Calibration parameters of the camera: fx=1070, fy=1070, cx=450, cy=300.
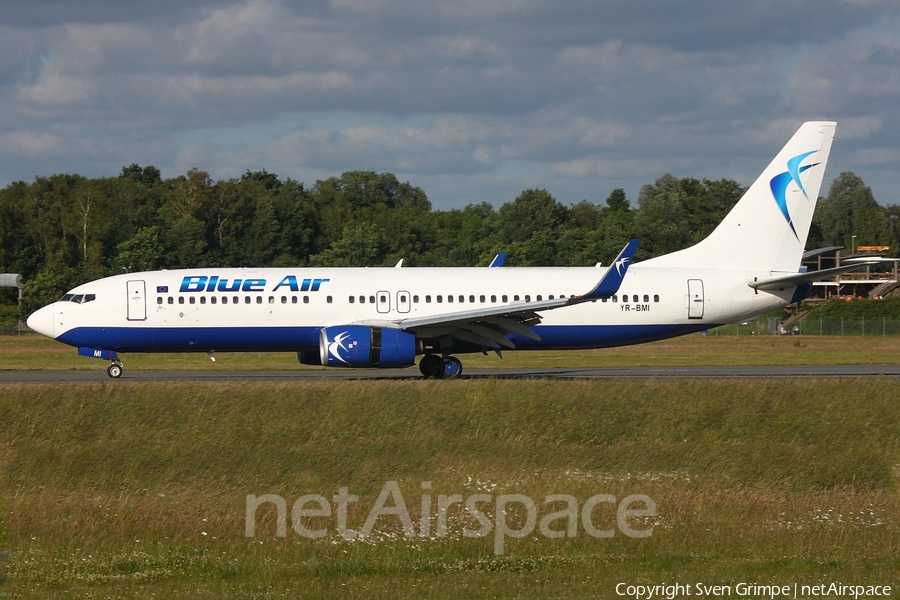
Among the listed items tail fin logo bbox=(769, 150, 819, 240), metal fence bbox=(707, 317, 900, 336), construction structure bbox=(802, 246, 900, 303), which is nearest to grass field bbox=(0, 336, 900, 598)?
tail fin logo bbox=(769, 150, 819, 240)

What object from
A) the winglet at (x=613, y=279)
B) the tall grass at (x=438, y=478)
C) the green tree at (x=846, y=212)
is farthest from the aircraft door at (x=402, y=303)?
the green tree at (x=846, y=212)

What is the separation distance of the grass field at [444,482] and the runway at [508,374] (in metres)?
7.51

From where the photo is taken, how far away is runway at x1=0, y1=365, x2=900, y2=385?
3173cm

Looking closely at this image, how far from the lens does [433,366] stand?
30.8 meters

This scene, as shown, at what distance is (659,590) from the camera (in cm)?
1195

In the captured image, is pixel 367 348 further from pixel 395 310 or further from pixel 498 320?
pixel 498 320

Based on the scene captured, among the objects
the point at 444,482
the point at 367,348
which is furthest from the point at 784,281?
the point at 444,482

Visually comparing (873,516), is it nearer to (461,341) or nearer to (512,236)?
(461,341)

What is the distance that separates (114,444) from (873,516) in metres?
13.2

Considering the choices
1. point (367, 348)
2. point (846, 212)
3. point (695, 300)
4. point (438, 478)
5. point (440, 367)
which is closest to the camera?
point (438, 478)

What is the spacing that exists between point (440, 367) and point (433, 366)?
0.22 m

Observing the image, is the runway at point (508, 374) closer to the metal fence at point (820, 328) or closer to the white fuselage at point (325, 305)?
the white fuselage at point (325, 305)

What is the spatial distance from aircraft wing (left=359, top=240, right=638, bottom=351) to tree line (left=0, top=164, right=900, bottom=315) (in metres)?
42.4

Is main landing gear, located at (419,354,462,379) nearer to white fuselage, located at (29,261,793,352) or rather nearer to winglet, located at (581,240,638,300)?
white fuselage, located at (29,261,793,352)
